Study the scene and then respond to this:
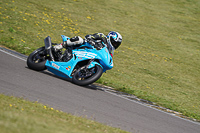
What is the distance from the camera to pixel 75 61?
7.75 meters

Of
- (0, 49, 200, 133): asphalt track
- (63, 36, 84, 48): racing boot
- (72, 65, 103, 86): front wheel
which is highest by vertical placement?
(63, 36, 84, 48): racing boot

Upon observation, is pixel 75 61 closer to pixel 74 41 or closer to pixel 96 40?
pixel 74 41

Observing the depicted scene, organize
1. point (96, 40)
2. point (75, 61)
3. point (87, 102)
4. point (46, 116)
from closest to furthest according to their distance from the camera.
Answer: point (46, 116)
point (87, 102)
point (75, 61)
point (96, 40)

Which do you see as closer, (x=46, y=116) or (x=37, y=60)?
(x=46, y=116)

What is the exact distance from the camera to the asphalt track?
5.67m

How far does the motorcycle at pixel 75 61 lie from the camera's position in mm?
7633

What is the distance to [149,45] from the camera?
18.3 m

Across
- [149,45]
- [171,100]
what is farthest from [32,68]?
[149,45]

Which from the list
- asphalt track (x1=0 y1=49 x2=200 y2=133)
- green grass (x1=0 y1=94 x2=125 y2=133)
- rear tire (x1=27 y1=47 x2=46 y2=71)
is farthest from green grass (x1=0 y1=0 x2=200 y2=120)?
green grass (x1=0 y1=94 x2=125 y2=133)

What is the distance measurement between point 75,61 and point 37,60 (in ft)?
3.91

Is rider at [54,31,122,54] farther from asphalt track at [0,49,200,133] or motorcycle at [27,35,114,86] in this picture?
asphalt track at [0,49,200,133]

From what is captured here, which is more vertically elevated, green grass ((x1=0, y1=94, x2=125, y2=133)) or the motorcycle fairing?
the motorcycle fairing

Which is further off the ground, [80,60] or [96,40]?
[96,40]

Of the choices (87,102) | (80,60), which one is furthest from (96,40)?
(87,102)
